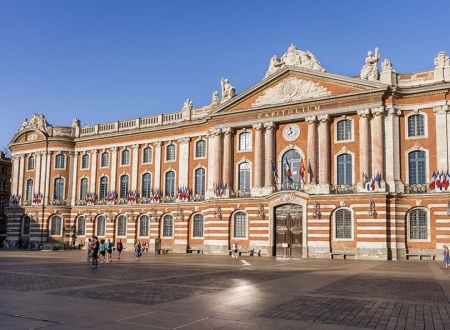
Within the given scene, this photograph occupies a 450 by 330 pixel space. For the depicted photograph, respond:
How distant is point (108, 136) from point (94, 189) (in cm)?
725

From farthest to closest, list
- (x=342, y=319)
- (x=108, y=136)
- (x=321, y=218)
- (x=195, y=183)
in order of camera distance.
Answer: (x=108, y=136) < (x=195, y=183) < (x=321, y=218) < (x=342, y=319)

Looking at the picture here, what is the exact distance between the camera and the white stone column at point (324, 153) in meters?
45.4

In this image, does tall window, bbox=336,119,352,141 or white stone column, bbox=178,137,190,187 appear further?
white stone column, bbox=178,137,190,187

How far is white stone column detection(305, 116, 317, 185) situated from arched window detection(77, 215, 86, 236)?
3285 centimetres

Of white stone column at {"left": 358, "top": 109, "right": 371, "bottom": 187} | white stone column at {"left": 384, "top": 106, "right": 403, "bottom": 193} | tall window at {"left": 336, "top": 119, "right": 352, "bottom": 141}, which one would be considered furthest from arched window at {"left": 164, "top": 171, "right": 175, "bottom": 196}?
white stone column at {"left": 384, "top": 106, "right": 403, "bottom": 193}

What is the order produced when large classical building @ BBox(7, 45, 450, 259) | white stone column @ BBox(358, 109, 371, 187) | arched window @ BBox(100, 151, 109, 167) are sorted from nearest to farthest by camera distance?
large classical building @ BBox(7, 45, 450, 259), white stone column @ BBox(358, 109, 371, 187), arched window @ BBox(100, 151, 109, 167)

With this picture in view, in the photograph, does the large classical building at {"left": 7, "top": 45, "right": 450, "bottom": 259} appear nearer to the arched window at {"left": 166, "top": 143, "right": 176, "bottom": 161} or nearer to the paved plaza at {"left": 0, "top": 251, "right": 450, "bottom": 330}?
the arched window at {"left": 166, "top": 143, "right": 176, "bottom": 161}

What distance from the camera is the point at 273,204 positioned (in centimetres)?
4731

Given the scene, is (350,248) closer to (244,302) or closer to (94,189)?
(244,302)

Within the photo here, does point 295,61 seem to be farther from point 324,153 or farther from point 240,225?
point 240,225

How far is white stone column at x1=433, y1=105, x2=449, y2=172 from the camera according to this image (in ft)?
138

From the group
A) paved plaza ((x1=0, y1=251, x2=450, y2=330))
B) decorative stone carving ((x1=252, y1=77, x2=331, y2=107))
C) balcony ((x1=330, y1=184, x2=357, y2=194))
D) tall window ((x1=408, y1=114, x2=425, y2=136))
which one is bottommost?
paved plaza ((x1=0, y1=251, x2=450, y2=330))

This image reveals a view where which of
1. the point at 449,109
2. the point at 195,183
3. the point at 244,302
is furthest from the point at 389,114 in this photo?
the point at 244,302

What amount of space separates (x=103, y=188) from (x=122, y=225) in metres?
6.08
